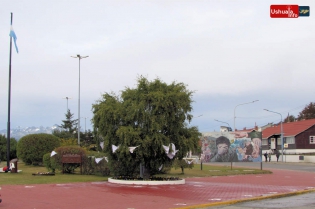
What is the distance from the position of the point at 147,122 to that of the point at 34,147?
1782cm

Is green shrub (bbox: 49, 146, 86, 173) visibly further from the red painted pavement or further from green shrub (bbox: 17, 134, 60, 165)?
green shrub (bbox: 17, 134, 60, 165)

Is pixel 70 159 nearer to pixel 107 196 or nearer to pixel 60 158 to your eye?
pixel 60 158

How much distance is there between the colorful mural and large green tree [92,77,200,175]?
48.6 m

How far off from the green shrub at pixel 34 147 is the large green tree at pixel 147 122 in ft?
49.2

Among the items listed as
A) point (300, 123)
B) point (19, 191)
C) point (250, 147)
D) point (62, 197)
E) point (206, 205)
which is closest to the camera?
point (206, 205)

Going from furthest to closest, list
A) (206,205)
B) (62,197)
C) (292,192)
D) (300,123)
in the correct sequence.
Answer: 1. (300,123)
2. (292,192)
3. (62,197)
4. (206,205)

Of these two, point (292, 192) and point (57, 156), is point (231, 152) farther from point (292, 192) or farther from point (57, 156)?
point (292, 192)

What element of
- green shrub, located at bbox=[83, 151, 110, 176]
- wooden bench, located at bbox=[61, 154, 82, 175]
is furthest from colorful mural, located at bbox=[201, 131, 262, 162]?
wooden bench, located at bbox=[61, 154, 82, 175]

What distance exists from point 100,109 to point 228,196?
317 inches

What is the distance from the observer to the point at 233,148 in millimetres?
70312

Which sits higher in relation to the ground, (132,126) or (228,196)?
(132,126)

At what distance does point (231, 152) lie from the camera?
7025 centimetres

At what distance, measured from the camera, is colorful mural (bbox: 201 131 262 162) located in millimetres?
69688

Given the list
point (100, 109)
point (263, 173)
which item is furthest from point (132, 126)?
point (263, 173)
